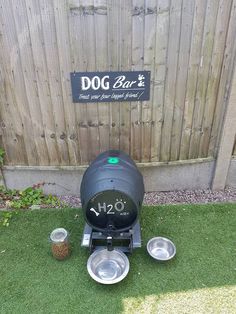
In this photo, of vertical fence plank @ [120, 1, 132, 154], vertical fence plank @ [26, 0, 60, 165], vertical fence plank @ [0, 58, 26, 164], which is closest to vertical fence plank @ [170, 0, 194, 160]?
vertical fence plank @ [120, 1, 132, 154]

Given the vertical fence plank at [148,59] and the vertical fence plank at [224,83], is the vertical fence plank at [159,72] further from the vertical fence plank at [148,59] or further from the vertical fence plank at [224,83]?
the vertical fence plank at [224,83]

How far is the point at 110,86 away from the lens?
3150mm

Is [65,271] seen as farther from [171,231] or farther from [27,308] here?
[171,231]

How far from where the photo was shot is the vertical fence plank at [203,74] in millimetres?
2863

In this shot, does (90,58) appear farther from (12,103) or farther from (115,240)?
(115,240)

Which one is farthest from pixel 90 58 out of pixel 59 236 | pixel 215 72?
pixel 59 236

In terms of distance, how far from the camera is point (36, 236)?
11.0 feet

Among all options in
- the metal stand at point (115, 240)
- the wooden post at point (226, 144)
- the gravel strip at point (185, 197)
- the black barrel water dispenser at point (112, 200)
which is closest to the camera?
the black barrel water dispenser at point (112, 200)

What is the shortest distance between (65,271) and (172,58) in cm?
233

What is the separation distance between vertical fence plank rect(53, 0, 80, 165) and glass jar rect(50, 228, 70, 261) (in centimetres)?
90

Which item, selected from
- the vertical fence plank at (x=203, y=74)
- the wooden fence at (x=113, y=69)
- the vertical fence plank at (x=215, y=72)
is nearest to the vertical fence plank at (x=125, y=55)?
A: the wooden fence at (x=113, y=69)

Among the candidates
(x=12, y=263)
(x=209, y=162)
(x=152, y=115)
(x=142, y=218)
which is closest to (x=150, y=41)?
(x=152, y=115)

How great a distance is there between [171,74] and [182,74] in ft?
0.37

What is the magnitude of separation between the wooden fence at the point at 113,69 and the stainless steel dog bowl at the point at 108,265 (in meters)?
1.12
